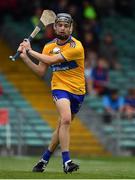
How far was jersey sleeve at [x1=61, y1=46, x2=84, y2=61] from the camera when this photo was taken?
1368 centimetres

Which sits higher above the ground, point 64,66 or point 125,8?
point 125,8

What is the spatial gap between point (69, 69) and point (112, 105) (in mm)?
10236

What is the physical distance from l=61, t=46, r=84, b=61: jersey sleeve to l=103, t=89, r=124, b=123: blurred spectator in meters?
9.43

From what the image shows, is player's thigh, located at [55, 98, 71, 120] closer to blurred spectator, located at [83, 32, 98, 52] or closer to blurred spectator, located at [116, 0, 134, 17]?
blurred spectator, located at [83, 32, 98, 52]

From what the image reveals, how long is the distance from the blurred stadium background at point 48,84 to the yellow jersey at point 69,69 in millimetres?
8591

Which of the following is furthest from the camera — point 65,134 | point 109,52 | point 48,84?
point 109,52

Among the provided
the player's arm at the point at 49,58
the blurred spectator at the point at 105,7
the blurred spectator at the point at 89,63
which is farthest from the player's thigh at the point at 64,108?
the blurred spectator at the point at 105,7

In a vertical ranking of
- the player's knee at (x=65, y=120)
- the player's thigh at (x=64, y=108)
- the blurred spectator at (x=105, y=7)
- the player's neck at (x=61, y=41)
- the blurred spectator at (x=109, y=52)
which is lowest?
the player's knee at (x=65, y=120)

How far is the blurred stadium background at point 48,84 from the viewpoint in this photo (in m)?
22.9

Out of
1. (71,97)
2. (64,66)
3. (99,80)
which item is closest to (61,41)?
(64,66)

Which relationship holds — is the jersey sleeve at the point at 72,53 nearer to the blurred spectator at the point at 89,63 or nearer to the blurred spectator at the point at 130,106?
the blurred spectator at the point at 130,106

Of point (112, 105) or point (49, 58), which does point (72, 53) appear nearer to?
point (49, 58)

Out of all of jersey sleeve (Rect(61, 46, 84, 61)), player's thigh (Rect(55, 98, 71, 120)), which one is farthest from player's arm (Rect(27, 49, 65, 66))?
player's thigh (Rect(55, 98, 71, 120))

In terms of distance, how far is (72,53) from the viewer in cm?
1370
